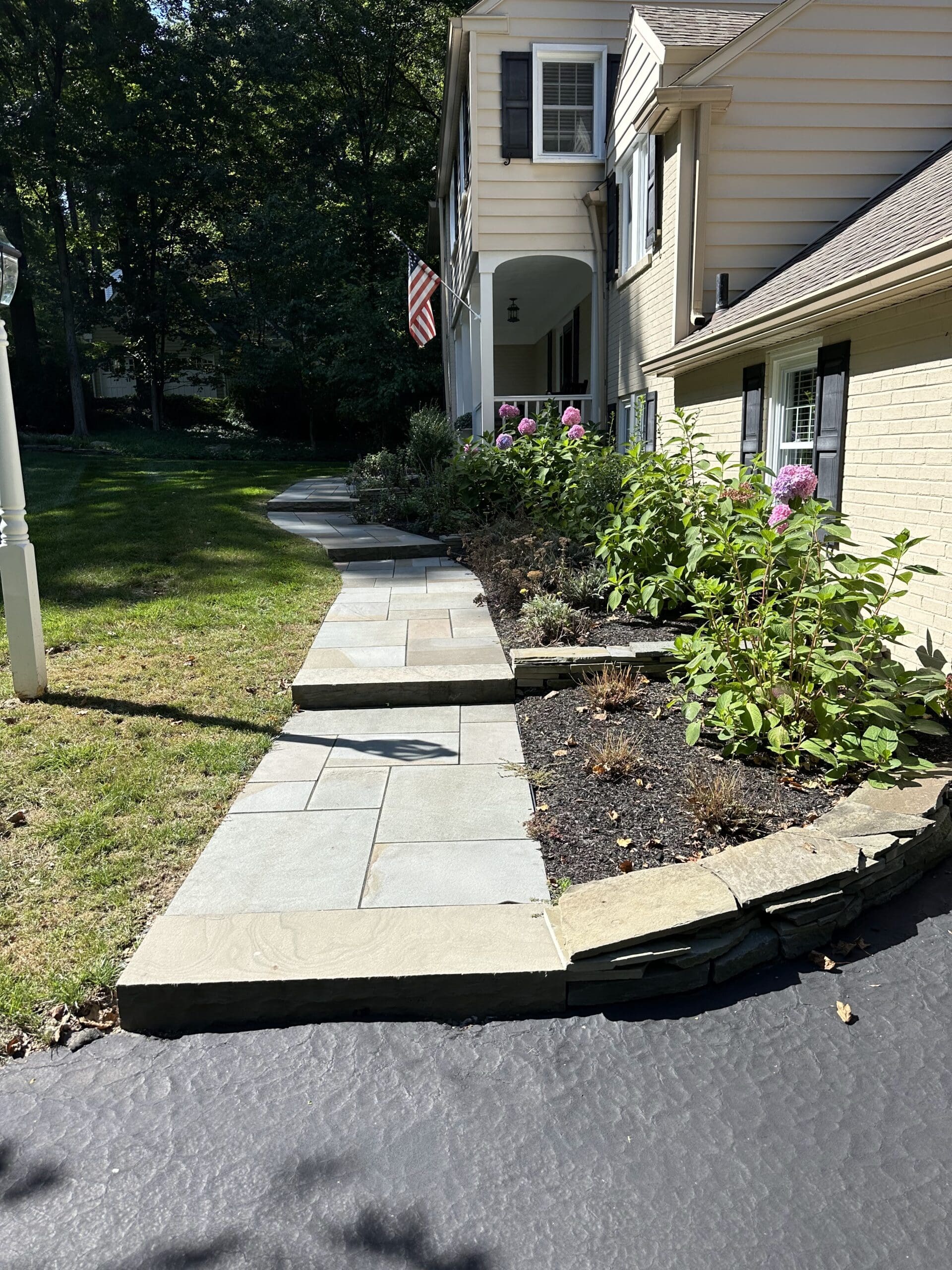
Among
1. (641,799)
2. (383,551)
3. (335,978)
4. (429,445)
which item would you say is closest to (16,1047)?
(335,978)

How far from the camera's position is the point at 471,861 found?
3154mm

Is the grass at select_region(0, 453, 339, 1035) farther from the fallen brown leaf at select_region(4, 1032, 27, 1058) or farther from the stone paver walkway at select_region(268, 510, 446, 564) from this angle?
the stone paver walkway at select_region(268, 510, 446, 564)

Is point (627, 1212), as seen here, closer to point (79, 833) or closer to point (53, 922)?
point (53, 922)

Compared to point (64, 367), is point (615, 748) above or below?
below

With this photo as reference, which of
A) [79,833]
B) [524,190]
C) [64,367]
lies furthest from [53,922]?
[64,367]

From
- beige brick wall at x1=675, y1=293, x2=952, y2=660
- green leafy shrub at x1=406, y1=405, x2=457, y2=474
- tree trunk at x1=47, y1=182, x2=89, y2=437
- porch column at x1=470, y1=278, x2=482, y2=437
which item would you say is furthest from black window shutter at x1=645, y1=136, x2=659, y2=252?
tree trunk at x1=47, y1=182, x2=89, y2=437

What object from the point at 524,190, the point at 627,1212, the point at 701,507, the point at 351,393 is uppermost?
the point at 524,190

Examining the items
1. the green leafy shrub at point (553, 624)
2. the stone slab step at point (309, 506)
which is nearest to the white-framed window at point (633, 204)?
the stone slab step at point (309, 506)

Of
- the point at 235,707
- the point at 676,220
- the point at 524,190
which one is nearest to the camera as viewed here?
the point at 235,707

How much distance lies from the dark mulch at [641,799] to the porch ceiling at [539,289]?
29.2 ft

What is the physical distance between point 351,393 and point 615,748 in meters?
20.4

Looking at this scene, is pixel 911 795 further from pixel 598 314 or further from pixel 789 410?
pixel 598 314

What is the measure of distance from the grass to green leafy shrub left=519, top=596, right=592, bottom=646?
4.87 ft

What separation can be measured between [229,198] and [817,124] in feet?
64.2
